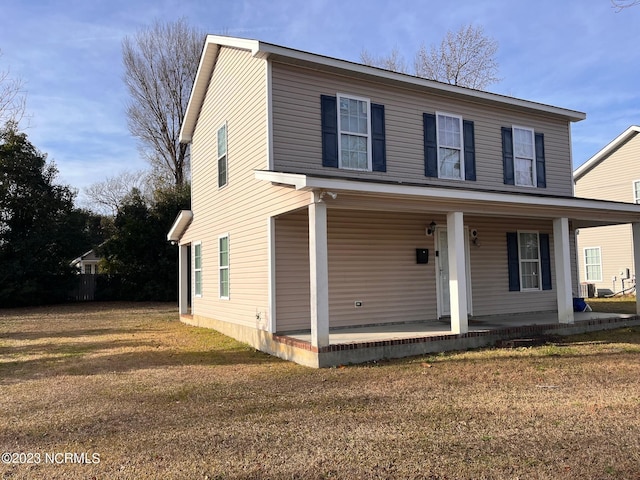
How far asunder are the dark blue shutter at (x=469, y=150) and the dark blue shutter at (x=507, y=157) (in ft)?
3.25

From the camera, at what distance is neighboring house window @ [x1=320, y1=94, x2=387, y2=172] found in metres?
9.59

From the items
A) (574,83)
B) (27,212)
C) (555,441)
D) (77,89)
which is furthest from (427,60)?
(555,441)

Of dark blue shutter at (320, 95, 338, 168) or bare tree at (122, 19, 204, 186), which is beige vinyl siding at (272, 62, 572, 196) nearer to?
dark blue shutter at (320, 95, 338, 168)

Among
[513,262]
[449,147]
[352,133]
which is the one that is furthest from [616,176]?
[352,133]

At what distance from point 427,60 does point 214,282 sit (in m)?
20.0

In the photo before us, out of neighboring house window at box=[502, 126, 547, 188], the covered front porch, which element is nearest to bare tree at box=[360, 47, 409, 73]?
neighboring house window at box=[502, 126, 547, 188]

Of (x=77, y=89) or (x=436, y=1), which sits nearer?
(x=436, y=1)

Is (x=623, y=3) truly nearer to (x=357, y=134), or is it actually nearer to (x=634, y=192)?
(x=357, y=134)

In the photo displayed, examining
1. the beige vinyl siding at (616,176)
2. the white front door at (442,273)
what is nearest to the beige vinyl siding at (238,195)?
the white front door at (442,273)

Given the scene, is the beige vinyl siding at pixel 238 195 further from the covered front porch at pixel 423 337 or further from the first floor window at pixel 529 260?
the first floor window at pixel 529 260

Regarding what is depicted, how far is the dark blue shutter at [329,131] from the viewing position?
31.2 feet

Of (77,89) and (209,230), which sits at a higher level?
(77,89)

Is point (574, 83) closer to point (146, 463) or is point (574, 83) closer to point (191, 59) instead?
point (146, 463)

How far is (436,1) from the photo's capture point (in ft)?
41.7
